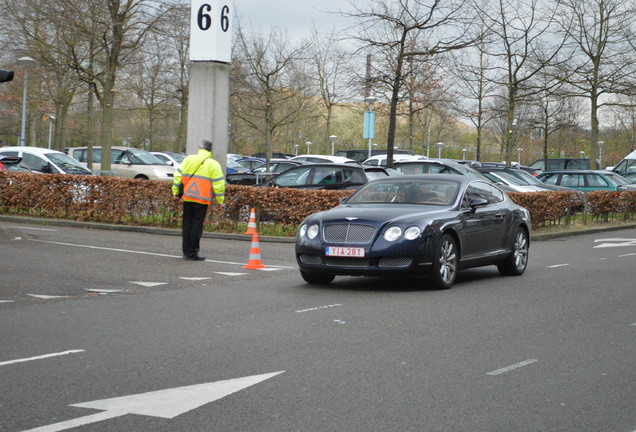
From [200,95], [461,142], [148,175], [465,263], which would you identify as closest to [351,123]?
[461,142]

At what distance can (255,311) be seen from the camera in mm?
8805

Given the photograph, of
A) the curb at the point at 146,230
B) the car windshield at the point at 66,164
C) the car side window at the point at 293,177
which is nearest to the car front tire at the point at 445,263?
the curb at the point at 146,230

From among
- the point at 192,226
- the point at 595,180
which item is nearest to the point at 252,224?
the point at 192,226

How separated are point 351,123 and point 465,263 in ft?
286

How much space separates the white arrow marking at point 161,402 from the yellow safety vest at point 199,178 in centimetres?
847

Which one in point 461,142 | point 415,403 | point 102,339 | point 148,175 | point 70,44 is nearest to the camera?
point 415,403

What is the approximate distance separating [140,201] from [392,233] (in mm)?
10106

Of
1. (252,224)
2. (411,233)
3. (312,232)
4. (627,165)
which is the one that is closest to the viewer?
(411,233)

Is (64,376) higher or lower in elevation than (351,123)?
lower

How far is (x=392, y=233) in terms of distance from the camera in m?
10.2

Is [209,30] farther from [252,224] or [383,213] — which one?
[383,213]

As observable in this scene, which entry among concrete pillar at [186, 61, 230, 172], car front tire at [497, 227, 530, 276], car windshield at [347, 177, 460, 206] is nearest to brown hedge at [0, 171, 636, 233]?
concrete pillar at [186, 61, 230, 172]

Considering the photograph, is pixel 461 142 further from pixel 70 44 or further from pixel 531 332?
pixel 531 332

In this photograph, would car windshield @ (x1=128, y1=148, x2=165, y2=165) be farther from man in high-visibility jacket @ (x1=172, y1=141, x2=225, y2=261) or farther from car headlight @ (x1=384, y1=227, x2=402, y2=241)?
car headlight @ (x1=384, y1=227, x2=402, y2=241)
